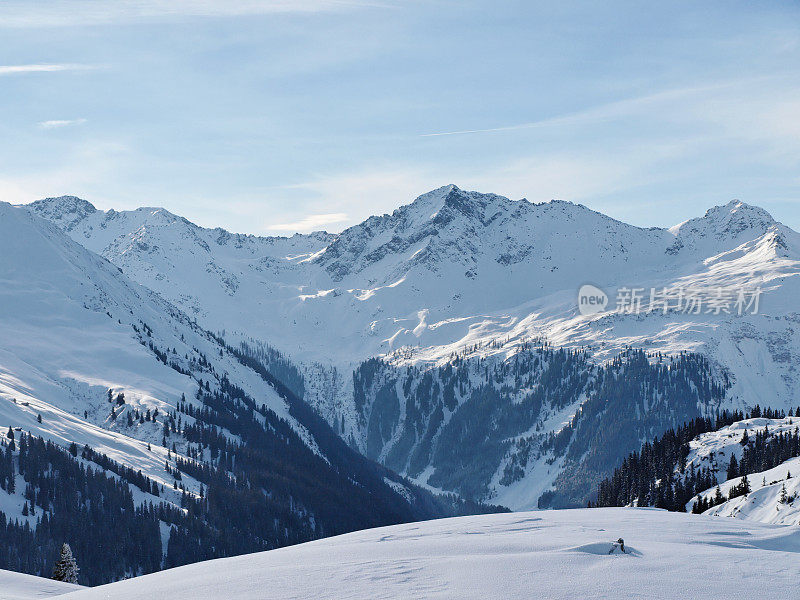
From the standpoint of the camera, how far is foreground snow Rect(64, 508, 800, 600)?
26109mm

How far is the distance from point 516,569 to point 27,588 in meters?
29.5

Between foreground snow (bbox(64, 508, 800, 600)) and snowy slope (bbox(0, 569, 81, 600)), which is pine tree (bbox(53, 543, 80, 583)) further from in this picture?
foreground snow (bbox(64, 508, 800, 600))

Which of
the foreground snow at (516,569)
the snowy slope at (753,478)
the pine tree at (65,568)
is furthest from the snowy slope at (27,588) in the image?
the snowy slope at (753,478)

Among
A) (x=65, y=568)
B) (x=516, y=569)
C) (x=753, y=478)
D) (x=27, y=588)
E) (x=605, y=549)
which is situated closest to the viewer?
(x=516, y=569)

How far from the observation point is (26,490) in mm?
134875

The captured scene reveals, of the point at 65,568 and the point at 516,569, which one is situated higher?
the point at 516,569

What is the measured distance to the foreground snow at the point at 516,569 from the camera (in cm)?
2611

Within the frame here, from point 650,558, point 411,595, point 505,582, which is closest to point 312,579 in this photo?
point 411,595

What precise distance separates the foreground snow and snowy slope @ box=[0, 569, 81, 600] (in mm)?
8730

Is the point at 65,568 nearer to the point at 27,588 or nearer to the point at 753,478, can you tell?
the point at 27,588

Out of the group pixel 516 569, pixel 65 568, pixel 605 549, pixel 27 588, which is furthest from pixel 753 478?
pixel 27 588

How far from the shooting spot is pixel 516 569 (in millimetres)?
29016

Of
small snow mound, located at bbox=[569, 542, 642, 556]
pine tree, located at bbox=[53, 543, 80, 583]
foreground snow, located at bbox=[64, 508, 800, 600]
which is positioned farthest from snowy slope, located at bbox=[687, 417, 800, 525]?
pine tree, located at bbox=[53, 543, 80, 583]

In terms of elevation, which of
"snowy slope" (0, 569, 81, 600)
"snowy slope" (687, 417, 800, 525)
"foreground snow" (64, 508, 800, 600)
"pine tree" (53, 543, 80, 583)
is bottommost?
"snowy slope" (687, 417, 800, 525)
